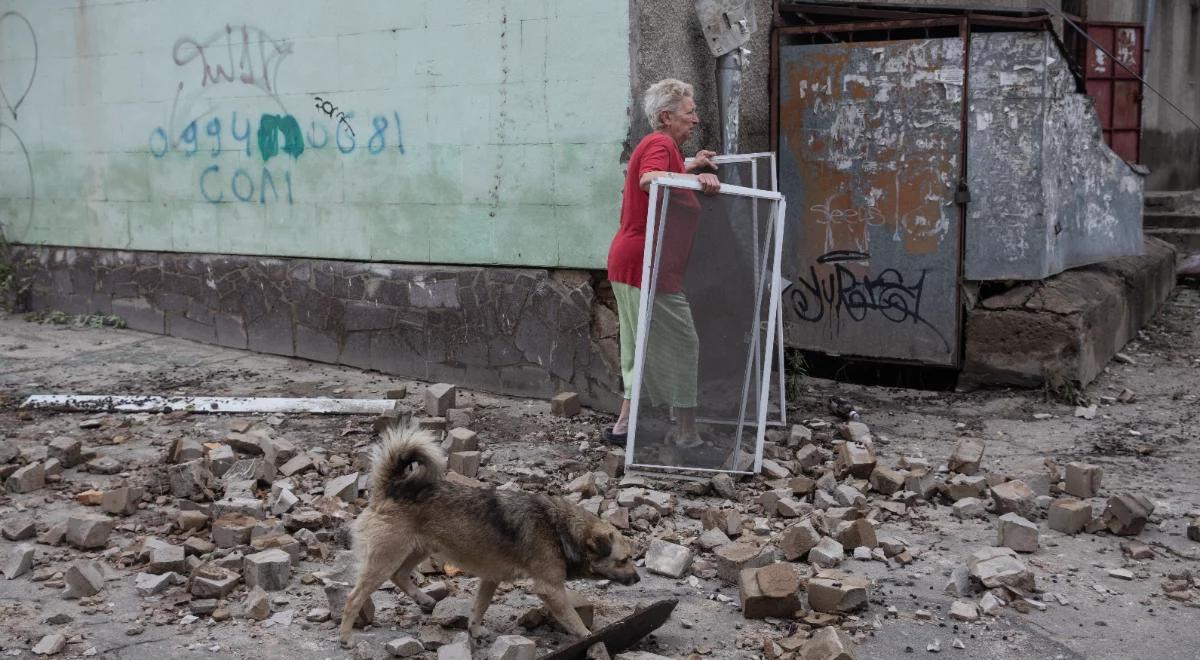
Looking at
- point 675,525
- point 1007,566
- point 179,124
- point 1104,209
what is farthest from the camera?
point 179,124

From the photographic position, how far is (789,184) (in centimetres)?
816

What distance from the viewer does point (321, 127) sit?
843 cm

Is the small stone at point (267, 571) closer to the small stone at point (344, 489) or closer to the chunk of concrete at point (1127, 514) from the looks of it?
the small stone at point (344, 489)

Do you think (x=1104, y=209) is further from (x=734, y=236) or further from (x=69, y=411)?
(x=69, y=411)

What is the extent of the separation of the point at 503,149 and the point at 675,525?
323cm

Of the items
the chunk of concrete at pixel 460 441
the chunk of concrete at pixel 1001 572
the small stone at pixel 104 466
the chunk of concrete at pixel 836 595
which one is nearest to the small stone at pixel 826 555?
the chunk of concrete at pixel 836 595

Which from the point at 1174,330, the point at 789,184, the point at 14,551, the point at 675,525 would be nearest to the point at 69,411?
the point at 14,551

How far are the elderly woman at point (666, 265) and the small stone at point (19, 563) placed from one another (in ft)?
9.66

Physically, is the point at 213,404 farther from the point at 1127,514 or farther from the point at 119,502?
the point at 1127,514

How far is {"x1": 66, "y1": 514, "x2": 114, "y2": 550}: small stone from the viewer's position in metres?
4.89

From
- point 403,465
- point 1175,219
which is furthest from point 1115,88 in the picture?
point 403,465

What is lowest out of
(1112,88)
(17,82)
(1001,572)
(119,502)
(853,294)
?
(1001,572)

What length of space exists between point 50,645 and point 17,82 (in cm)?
819

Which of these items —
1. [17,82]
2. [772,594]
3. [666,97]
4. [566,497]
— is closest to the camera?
[772,594]
